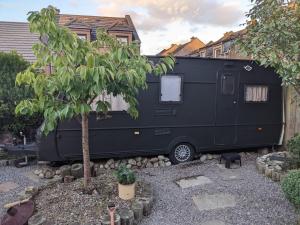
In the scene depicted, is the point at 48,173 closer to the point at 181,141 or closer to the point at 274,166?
the point at 181,141

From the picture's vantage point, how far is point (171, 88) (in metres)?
6.23

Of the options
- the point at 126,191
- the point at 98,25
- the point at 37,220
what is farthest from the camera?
the point at 98,25

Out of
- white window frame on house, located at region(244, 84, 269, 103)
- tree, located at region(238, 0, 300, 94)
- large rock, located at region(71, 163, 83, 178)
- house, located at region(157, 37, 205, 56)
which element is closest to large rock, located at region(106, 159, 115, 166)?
large rock, located at region(71, 163, 83, 178)

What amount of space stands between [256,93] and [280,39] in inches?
103

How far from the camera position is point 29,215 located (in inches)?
141

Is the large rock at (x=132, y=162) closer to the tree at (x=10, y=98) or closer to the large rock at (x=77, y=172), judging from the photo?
the large rock at (x=77, y=172)

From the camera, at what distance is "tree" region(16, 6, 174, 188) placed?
131 inches

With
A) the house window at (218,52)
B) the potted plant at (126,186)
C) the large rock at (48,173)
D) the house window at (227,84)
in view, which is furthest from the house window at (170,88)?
the house window at (218,52)

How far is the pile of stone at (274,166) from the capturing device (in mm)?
5047

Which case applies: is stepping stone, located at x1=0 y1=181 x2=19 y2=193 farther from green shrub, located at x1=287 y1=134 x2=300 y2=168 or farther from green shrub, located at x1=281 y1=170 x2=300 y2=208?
green shrub, located at x1=287 y1=134 x2=300 y2=168

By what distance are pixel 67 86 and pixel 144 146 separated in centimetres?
313

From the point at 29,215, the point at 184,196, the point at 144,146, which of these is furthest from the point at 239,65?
the point at 29,215

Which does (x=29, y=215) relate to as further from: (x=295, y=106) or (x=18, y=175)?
(x=295, y=106)

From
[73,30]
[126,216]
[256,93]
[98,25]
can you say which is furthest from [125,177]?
[98,25]
